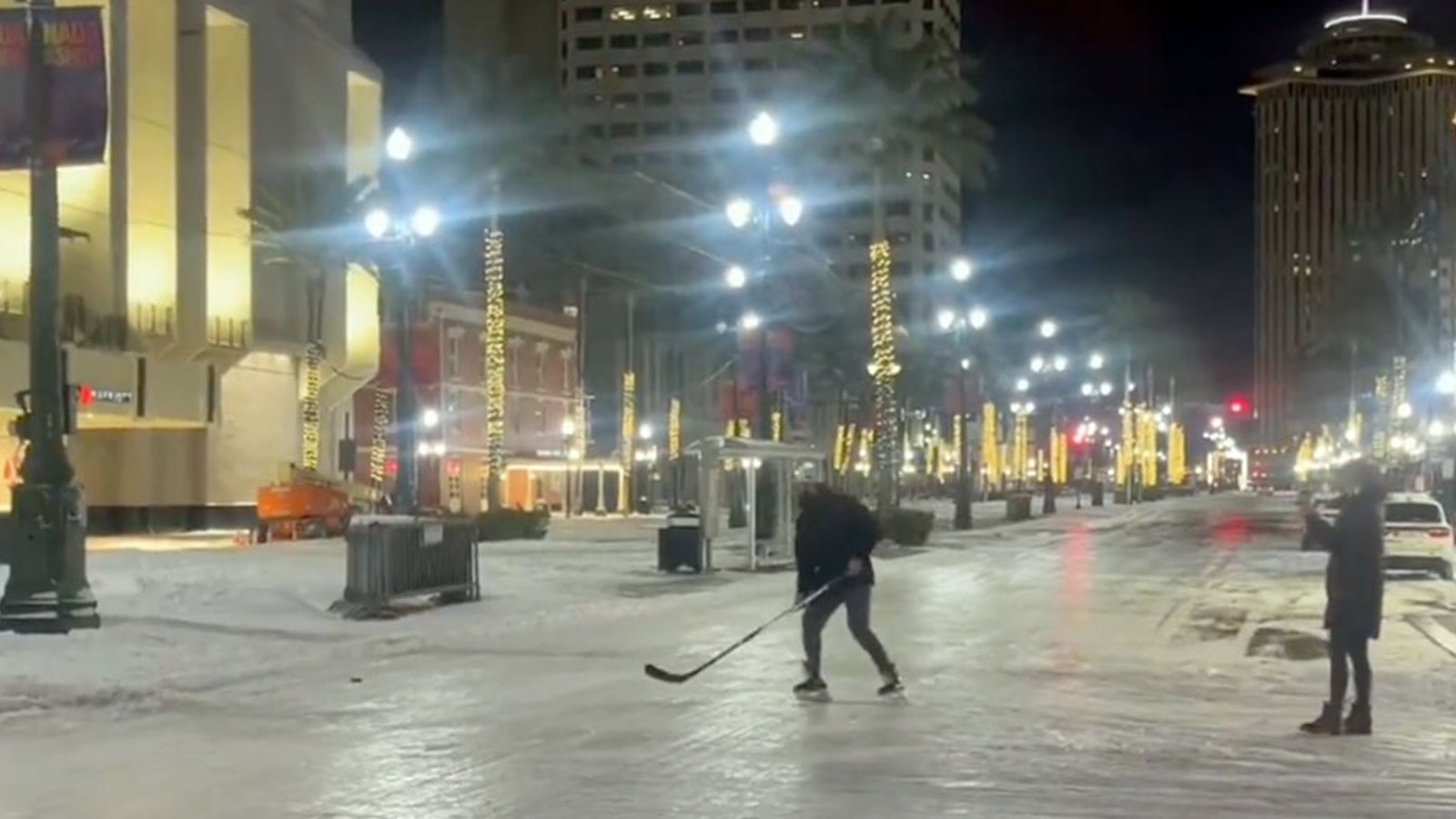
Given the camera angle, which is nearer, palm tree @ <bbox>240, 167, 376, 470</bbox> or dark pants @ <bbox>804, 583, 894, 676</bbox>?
dark pants @ <bbox>804, 583, 894, 676</bbox>

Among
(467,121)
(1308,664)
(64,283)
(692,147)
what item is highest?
(692,147)

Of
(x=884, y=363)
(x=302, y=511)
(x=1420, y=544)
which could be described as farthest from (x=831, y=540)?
(x=884, y=363)

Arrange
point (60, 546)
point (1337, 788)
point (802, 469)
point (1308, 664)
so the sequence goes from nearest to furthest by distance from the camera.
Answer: point (1337, 788) < point (1308, 664) < point (60, 546) < point (802, 469)

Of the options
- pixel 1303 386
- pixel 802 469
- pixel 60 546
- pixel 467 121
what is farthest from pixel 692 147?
pixel 60 546

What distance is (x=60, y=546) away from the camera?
67.3 ft

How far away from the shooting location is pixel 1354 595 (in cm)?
1359

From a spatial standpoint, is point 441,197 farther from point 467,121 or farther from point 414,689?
point 414,689

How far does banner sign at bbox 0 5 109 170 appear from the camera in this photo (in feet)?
64.7

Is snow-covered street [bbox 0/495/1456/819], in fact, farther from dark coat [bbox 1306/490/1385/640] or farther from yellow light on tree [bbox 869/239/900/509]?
yellow light on tree [bbox 869/239/900/509]

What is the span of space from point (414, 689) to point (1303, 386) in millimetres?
157376

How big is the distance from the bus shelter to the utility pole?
13.8 meters

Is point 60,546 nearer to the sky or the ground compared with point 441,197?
nearer to the ground

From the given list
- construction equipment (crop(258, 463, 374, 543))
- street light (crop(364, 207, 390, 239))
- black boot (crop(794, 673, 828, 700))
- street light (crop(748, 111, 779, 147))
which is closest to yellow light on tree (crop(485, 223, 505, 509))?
construction equipment (crop(258, 463, 374, 543))

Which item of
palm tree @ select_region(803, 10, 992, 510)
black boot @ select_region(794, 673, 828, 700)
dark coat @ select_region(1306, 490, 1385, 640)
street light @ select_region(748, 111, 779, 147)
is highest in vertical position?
palm tree @ select_region(803, 10, 992, 510)
